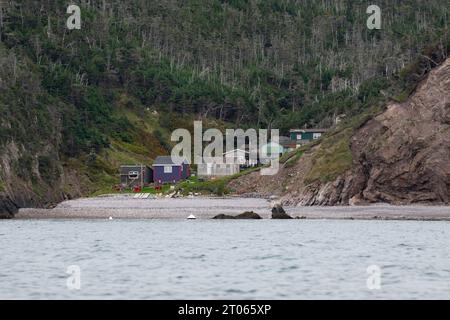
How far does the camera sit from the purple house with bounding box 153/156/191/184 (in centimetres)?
16475

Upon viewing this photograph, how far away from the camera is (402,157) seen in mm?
110500

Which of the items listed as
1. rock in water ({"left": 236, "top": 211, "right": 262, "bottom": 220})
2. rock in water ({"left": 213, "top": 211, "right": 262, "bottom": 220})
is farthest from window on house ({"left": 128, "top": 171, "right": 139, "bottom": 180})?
rock in water ({"left": 236, "top": 211, "right": 262, "bottom": 220})

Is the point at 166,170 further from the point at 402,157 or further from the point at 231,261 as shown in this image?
the point at 231,261

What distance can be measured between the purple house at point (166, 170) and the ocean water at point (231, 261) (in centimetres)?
7002

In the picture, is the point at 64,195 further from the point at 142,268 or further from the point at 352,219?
the point at 142,268

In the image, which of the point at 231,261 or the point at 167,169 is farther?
the point at 167,169

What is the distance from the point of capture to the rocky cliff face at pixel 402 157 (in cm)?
10738

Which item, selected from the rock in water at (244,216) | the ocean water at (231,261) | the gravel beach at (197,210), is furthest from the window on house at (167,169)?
the ocean water at (231,261)

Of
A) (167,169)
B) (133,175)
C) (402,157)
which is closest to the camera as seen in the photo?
(402,157)

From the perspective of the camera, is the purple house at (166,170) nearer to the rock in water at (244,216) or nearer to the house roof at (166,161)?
the house roof at (166,161)

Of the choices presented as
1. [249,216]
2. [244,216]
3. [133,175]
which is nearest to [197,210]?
[244,216]

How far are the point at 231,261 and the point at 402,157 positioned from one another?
54863mm

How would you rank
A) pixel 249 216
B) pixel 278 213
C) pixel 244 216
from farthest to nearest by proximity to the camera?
1. pixel 244 216
2. pixel 249 216
3. pixel 278 213
